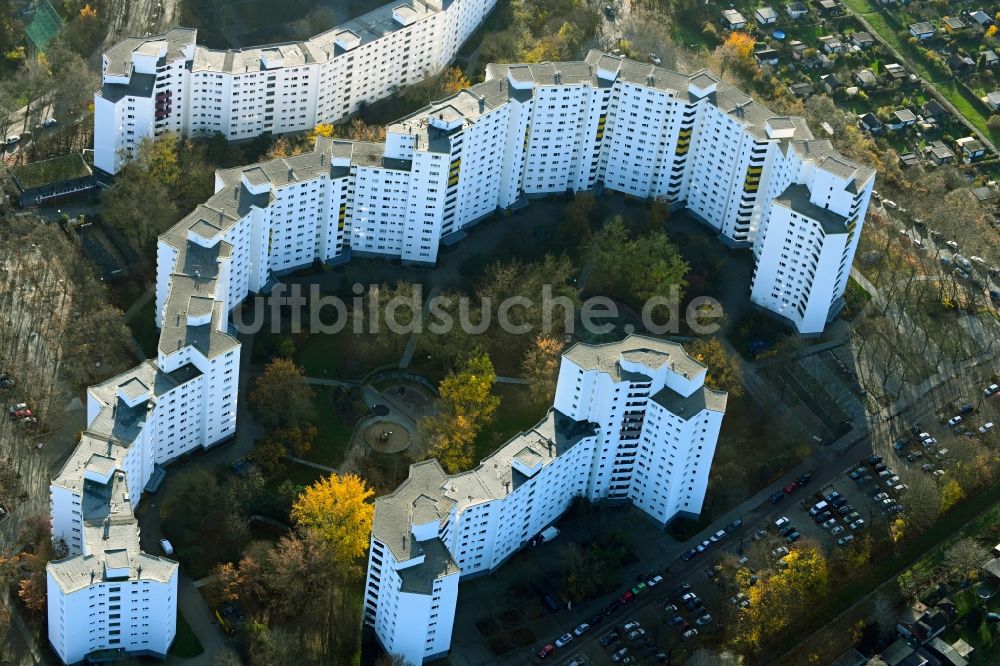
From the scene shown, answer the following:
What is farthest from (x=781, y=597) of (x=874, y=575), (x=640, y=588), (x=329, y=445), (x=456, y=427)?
(x=329, y=445)

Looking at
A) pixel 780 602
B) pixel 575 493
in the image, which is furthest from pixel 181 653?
pixel 780 602

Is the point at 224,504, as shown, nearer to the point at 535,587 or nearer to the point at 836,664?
the point at 535,587

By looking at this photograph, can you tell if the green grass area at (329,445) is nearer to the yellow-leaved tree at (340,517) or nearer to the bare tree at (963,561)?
the yellow-leaved tree at (340,517)

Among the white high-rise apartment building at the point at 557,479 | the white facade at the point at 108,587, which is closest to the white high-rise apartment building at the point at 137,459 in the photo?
the white facade at the point at 108,587

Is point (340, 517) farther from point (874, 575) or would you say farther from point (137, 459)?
point (874, 575)

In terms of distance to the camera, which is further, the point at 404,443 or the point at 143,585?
the point at 404,443

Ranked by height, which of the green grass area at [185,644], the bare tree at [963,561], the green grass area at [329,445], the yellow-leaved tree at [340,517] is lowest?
the green grass area at [185,644]
